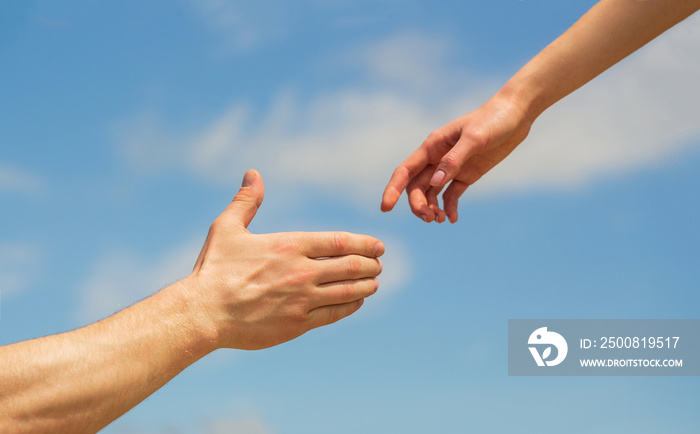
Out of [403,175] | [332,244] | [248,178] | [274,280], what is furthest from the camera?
[403,175]

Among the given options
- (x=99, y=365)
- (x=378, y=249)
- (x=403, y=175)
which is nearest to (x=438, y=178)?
(x=403, y=175)

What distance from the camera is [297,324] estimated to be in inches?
143

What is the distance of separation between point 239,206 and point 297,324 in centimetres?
79

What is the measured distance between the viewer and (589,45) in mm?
4715

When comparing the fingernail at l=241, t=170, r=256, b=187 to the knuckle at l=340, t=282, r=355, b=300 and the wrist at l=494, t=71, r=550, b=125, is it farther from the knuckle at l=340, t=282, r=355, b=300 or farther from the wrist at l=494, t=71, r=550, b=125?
the wrist at l=494, t=71, r=550, b=125

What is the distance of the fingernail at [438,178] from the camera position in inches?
162

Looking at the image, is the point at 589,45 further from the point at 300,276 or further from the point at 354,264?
the point at 300,276

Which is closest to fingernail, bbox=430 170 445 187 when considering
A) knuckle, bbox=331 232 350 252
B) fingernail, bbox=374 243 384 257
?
fingernail, bbox=374 243 384 257

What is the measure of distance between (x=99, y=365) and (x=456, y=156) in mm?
2486

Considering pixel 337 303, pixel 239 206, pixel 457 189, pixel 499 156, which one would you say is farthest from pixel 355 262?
pixel 499 156

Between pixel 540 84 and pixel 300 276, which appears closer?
pixel 300 276

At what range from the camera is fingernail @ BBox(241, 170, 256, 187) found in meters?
3.96

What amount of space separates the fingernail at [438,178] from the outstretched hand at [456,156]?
0.03 metres

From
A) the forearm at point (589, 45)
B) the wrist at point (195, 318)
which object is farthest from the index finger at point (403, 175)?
the wrist at point (195, 318)
